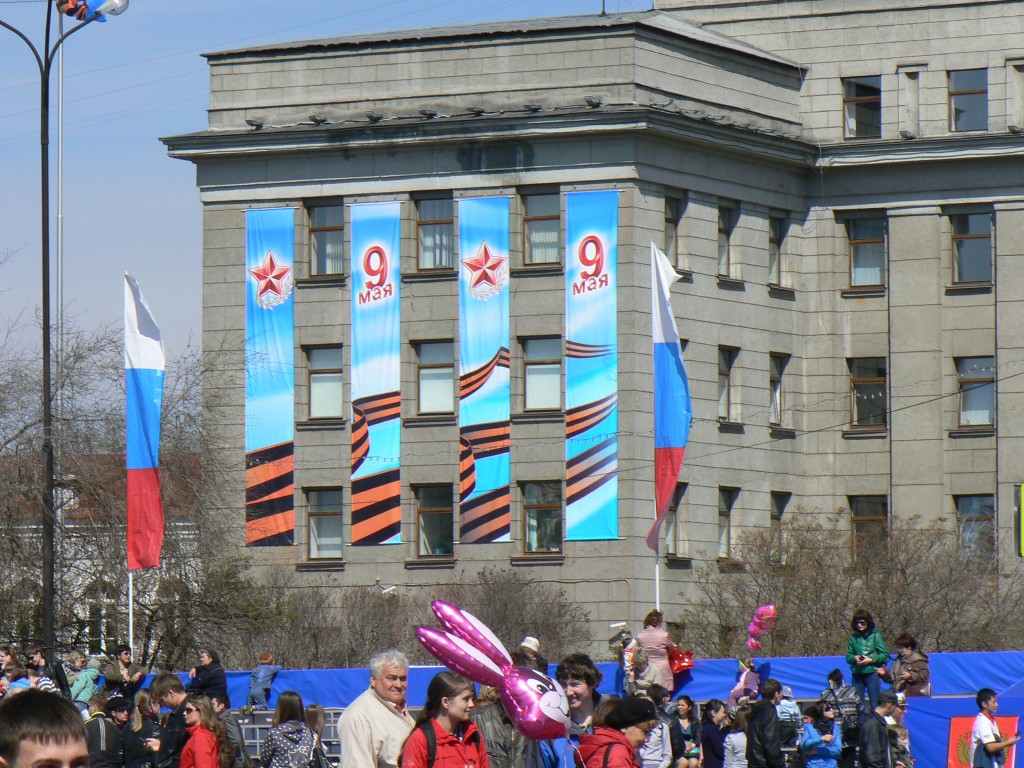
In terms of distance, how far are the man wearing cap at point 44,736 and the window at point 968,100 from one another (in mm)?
53564

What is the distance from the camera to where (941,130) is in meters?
57.4

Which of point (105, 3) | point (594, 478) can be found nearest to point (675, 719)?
point (105, 3)

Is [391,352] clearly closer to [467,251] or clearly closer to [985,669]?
[467,251]

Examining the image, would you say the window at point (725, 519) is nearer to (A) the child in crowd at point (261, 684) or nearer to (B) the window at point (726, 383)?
(B) the window at point (726, 383)

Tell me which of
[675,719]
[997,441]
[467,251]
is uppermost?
[467,251]

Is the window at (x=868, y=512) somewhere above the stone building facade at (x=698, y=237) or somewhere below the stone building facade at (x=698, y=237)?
below

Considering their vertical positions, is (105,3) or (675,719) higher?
(105,3)

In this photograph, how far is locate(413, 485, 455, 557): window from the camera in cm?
5481

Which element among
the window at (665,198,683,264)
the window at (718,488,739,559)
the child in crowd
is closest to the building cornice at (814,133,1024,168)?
the window at (665,198,683,264)

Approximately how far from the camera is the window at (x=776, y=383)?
58.1m

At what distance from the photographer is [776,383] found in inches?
2301

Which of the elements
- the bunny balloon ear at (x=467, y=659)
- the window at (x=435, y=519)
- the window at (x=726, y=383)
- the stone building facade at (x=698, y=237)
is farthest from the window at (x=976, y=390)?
the bunny balloon ear at (x=467, y=659)

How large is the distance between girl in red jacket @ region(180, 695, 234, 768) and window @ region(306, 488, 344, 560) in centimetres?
4079

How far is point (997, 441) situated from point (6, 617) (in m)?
26.9
